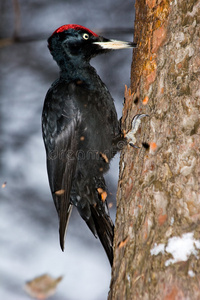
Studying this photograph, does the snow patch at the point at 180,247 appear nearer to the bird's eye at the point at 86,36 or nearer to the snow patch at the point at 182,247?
the snow patch at the point at 182,247

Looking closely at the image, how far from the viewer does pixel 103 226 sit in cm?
221

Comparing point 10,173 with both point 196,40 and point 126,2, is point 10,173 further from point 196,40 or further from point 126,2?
point 196,40

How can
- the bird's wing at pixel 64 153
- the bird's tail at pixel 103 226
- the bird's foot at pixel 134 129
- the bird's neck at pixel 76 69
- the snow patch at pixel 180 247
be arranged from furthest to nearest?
the bird's neck at pixel 76 69, the bird's wing at pixel 64 153, the bird's tail at pixel 103 226, the bird's foot at pixel 134 129, the snow patch at pixel 180 247

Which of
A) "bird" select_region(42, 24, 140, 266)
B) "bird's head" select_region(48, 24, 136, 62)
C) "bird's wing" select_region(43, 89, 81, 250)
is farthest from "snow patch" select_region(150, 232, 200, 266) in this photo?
"bird's head" select_region(48, 24, 136, 62)

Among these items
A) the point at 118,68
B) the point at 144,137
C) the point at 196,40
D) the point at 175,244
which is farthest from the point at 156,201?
the point at 118,68

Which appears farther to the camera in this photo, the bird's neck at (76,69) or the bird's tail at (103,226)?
the bird's neck at (76,69)

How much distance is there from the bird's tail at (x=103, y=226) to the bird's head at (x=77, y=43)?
1124mm

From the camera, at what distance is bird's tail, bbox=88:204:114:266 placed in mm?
2092

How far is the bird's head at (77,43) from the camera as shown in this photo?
2406mm

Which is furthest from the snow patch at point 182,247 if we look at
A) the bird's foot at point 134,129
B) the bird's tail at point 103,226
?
the bird's tail at point 103,226

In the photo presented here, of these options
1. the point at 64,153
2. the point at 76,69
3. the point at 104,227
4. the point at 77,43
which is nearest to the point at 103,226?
the point at 104,227

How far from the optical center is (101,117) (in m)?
2.29

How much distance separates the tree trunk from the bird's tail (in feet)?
1.65

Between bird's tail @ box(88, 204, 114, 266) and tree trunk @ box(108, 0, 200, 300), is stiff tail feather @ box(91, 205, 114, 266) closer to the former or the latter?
bird's tail @ box(88, 204, 114, 266)
